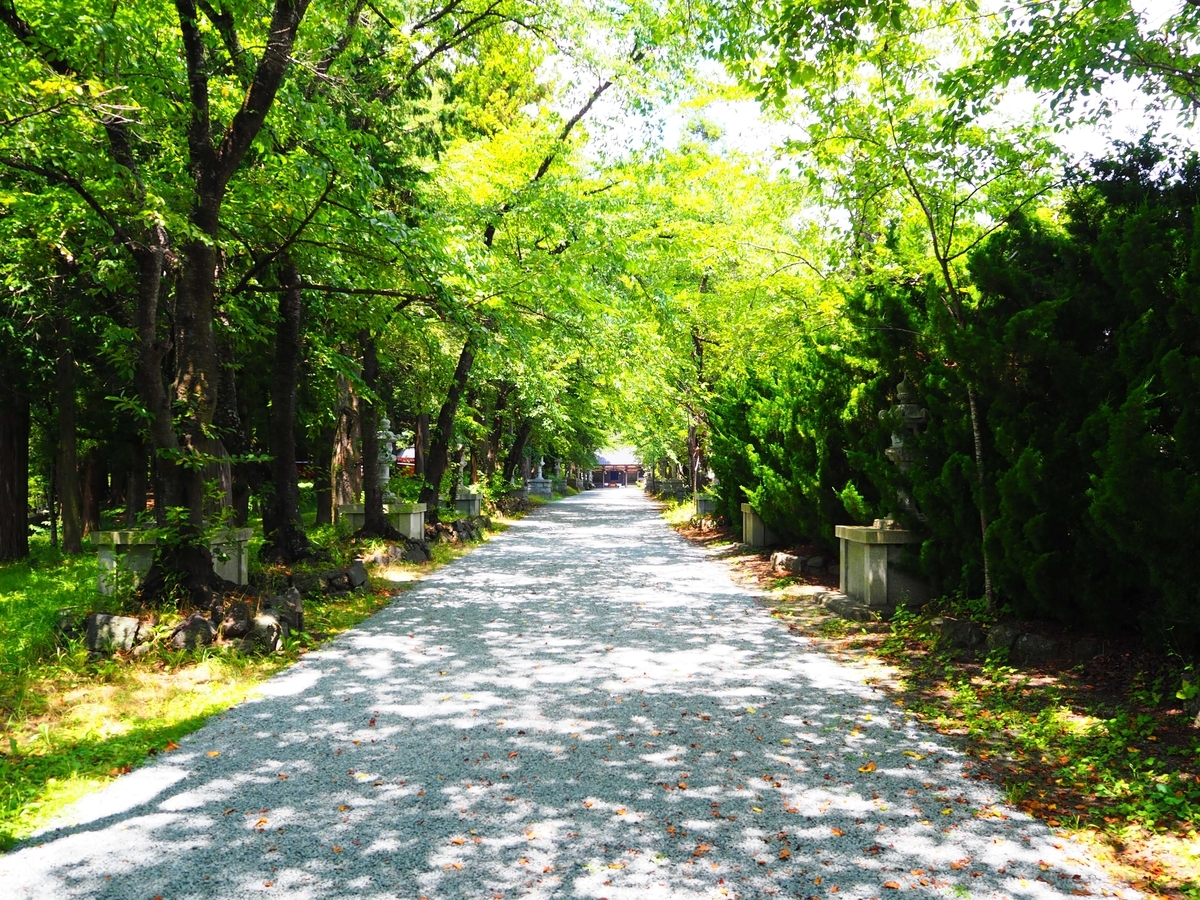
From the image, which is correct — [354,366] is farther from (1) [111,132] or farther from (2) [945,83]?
(2) [945,83]

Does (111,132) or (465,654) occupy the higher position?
(111,132)

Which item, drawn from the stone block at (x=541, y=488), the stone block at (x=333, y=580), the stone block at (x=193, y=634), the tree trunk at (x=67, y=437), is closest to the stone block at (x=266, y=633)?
the stone block at (x=193, y=634)

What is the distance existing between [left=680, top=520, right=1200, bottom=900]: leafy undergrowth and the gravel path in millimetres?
208

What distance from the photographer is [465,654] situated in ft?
22.3

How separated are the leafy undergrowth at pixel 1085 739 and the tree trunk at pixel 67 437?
12954 mm

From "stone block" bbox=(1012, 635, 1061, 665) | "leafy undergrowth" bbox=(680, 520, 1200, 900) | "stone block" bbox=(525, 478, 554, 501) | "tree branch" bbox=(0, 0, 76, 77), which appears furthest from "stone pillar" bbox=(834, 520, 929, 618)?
"stone block" bbox=(525, 478, 554, 501)

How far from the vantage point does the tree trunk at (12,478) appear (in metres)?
13.9

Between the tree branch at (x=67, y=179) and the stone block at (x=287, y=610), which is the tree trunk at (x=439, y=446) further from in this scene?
the tree branch at (x=67, y=179)

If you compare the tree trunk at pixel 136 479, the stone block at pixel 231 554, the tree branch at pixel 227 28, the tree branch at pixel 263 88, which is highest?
the tree branch at pixel 227 28

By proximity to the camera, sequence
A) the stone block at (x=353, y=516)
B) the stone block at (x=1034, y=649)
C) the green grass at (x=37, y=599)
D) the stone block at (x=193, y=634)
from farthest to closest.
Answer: the stone block at (x=353, y=516) → the stone block at (x=193, y=634) → the green grass at (x=37, y=599) → the stone block at (x=1034, y=649)

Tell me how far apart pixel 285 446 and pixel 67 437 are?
19.2 feet

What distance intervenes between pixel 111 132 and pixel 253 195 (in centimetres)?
170

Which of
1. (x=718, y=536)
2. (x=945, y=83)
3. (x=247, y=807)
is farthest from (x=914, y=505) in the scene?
(x=718, y=536)

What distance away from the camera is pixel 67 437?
530 inches
